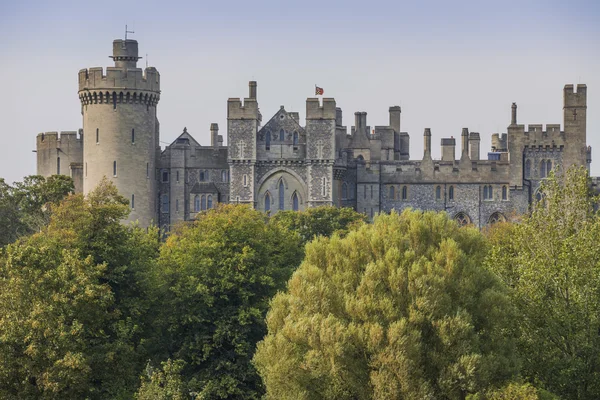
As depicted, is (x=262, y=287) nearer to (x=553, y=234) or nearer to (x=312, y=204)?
(x=553, y=234)

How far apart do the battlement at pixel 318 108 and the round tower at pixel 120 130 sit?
10.5 metres

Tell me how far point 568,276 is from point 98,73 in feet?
161

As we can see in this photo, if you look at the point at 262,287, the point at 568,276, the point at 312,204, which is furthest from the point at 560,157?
the point at 568,276

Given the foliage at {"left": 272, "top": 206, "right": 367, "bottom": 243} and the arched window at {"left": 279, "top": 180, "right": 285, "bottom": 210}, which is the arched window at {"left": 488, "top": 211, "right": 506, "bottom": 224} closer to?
the foliage at {"left": 272, "top": 206, "right": 367, "bottom": 243}

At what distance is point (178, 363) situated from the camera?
151ft

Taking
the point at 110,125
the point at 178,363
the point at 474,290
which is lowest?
the point at 178,363

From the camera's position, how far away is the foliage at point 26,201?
7488 cm

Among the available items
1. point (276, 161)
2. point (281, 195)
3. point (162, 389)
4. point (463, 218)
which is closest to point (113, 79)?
point (276, 161)

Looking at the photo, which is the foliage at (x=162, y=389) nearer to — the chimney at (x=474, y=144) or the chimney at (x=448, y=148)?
the chimney at (x=448, y=148)

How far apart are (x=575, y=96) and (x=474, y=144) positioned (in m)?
8.52

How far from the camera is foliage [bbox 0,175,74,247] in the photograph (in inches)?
2948

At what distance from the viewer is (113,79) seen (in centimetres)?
8462

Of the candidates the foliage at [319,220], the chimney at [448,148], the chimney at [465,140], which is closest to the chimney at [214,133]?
the chimney at [448,148]

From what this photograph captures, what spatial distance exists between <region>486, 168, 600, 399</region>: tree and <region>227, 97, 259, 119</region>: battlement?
45.1 m
